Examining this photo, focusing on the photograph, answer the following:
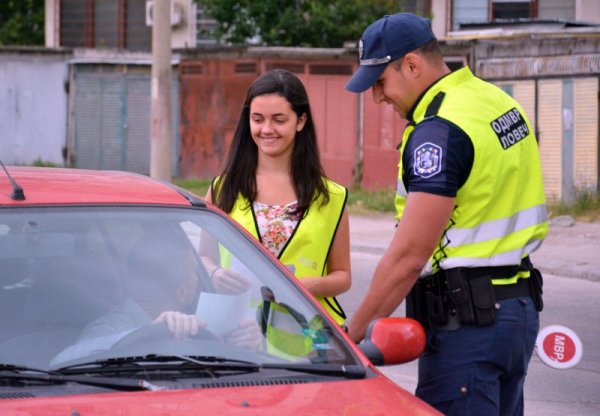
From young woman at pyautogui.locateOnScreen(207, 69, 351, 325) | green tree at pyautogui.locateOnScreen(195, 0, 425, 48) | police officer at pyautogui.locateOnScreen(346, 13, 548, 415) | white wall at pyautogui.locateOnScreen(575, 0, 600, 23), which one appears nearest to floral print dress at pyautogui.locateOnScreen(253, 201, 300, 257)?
young woman at pyautogui.locateOnScreen(207, 69, 351, 325)

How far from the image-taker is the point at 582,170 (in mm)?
18109

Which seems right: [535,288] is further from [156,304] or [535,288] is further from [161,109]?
[161,109]

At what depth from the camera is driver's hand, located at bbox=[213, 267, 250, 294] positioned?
388 cm

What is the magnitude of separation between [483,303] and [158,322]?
1103 mm

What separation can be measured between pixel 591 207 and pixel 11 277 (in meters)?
14.5

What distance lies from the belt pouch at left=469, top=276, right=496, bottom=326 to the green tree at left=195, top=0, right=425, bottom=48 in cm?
1993

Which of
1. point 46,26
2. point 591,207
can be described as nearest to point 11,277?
point 591,207

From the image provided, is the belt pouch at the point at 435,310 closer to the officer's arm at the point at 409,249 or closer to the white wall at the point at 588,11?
the officer's arm at the point at 409,249

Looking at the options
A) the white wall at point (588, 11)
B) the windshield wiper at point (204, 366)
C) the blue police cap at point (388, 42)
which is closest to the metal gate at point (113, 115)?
the white wall at point (588, 11)

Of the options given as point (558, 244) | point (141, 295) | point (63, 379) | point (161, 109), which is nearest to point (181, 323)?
point (141, 295)

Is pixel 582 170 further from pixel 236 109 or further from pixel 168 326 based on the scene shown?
pixel 168 326

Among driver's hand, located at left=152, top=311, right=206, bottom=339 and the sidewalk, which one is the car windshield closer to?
driver's hand, located at left=152, top=311, right=206, bottom=339

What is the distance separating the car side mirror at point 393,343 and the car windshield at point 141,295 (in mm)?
117

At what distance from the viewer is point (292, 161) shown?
15.4ft
